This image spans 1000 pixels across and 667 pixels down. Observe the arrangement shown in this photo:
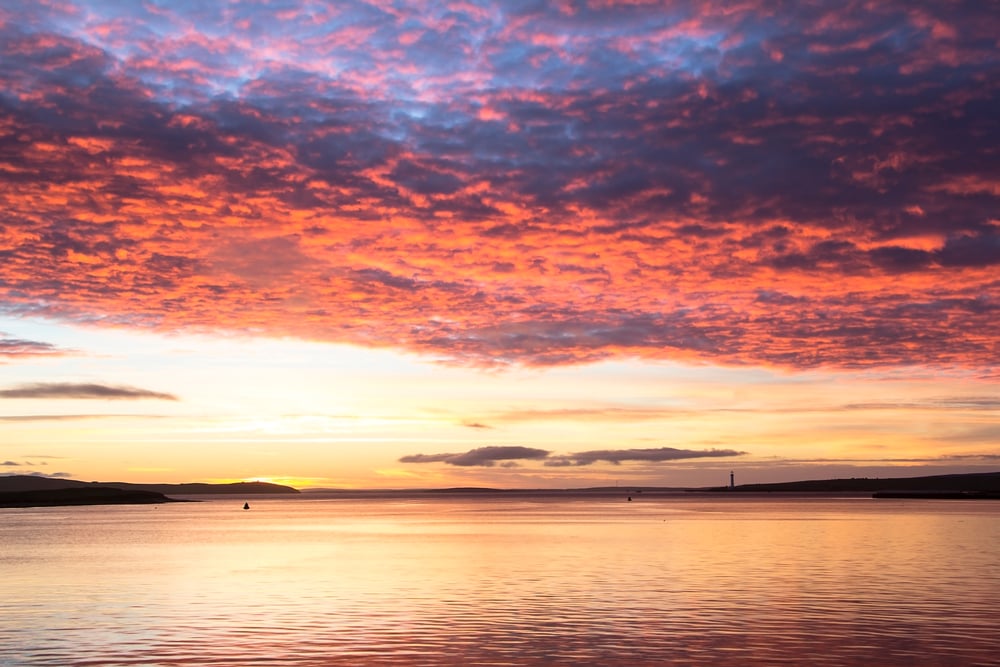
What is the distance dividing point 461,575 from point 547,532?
51.3 m

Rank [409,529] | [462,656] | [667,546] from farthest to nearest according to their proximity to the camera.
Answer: [409,529] < [667,546] < [462,656]

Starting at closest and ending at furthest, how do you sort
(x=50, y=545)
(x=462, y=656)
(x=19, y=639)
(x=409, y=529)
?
(x=462, y=656) < (x=19, y=639) < (x=50, y=545) < (x=409, y=529)

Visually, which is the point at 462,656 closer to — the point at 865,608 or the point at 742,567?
the point at 865,608

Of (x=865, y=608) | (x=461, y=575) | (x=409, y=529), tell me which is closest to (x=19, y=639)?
(x=461, y=575)

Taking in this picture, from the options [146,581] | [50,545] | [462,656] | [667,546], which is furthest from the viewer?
[50,545]

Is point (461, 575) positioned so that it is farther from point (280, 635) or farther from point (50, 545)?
point (50, 545)

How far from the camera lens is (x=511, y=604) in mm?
44688

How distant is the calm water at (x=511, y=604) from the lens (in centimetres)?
3222

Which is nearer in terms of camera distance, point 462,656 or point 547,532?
point 462,656

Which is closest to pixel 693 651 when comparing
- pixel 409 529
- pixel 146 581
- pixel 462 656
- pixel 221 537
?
pixel 462 656

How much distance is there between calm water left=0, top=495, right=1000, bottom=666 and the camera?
32219 millimetres

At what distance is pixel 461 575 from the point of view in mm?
59281

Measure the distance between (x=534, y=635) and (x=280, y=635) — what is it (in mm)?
9353

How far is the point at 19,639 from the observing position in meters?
34.8
